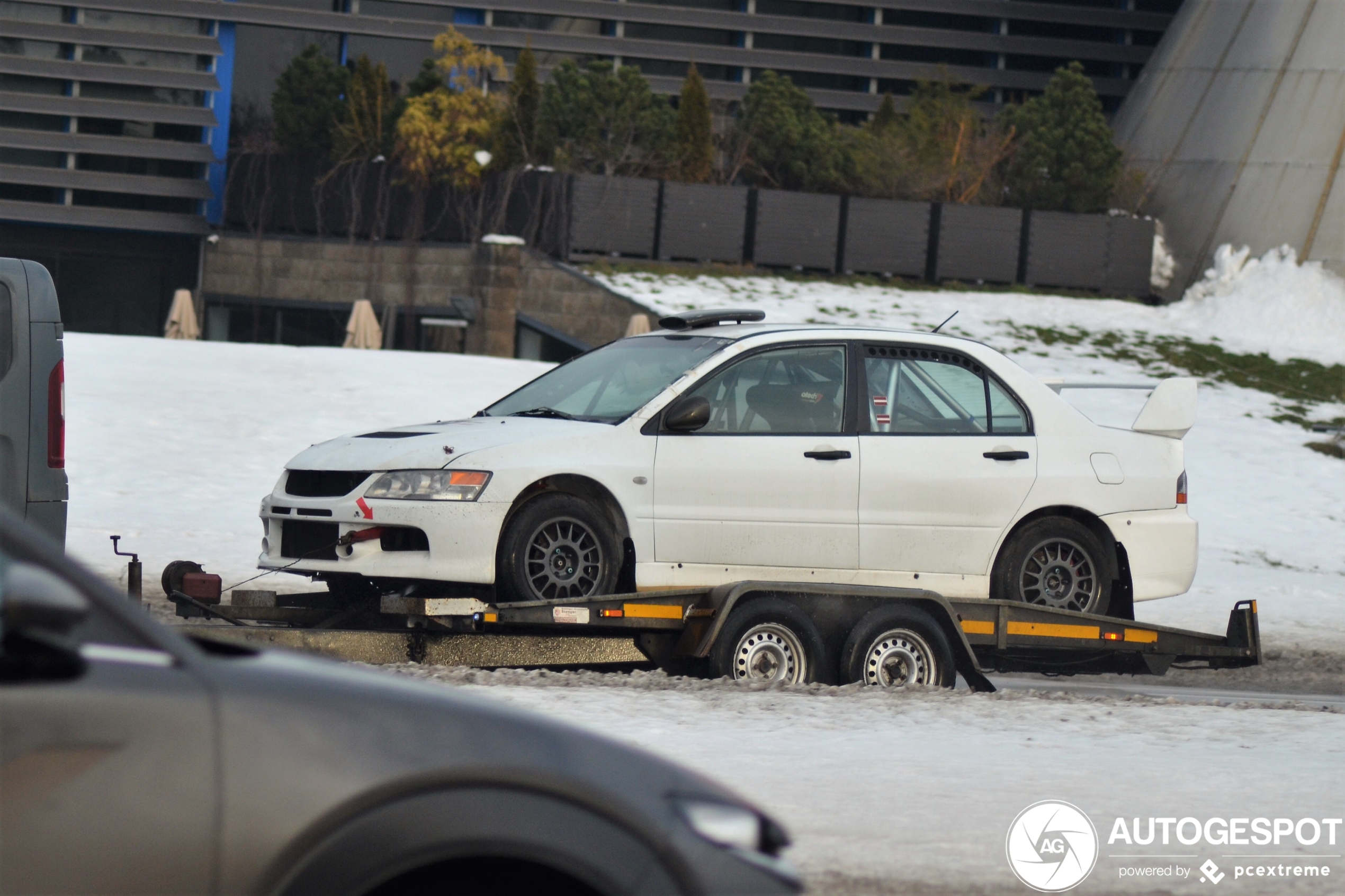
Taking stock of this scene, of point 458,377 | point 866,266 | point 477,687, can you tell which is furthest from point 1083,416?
point 866,266

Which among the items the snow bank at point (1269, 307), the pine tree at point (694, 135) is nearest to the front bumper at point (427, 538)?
the pine tree at point (694, 135)

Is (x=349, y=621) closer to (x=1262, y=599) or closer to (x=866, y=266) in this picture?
(x=1262, y=599)

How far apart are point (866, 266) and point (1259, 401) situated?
863 cm

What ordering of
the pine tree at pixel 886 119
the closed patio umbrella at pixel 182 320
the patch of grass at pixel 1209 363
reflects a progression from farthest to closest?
the pine tree at pixel 886 119
the patch of grass at pixel 1209 363
the closed patio umbrella at pixel 182 320

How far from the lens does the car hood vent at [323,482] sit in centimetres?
765

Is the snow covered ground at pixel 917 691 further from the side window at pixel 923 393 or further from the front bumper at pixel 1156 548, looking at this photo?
the side window at pixel 923 393

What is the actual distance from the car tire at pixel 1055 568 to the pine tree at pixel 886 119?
24.6 m

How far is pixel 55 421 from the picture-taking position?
740cm

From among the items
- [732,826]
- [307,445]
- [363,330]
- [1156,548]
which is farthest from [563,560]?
[363,330]

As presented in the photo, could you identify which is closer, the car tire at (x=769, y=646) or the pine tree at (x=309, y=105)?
the car tire at (x=769, y=646)

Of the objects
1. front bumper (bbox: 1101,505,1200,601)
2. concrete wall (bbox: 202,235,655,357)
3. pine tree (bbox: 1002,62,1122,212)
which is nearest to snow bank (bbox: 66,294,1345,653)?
front bumper (bbox: 1101,505,1200,601)

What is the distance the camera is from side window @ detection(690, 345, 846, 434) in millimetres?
8258

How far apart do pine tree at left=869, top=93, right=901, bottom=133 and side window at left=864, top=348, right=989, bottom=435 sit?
2437 centimetres

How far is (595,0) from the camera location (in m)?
37.8
